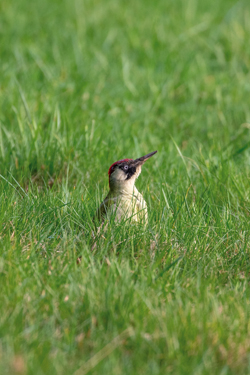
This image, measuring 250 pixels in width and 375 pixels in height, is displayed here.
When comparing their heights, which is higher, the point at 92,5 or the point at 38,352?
the point at 92,5

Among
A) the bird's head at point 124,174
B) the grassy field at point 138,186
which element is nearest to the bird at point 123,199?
the bird's head at point 124,174

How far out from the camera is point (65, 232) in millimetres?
3447

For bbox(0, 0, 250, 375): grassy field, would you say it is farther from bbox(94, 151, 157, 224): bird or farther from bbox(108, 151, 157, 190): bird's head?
bbox(108, 151, 157, 190): bird's head

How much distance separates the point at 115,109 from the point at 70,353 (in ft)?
12.9

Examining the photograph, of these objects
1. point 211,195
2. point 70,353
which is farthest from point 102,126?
point 70,353

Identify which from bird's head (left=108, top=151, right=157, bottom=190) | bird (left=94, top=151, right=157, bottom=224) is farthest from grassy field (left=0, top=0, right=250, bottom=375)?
bird's head (left=108, top=151, right=157, bottom=190)

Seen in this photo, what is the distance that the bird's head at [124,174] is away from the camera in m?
3.82

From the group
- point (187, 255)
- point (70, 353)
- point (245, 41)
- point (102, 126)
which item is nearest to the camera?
point (70, 353)

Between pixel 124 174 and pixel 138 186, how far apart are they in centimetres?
49

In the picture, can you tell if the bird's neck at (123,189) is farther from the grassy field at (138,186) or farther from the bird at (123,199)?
the grassy field at (138,186)

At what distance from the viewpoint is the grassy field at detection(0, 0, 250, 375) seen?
2.54 metres

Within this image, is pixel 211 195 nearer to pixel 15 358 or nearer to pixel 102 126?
pixel 102 126

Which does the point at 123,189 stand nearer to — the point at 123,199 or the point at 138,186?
the point at 123,199

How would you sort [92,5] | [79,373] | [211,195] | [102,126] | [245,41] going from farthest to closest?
[92,5], [245,41], [102,126], [211,195], [79,373]
